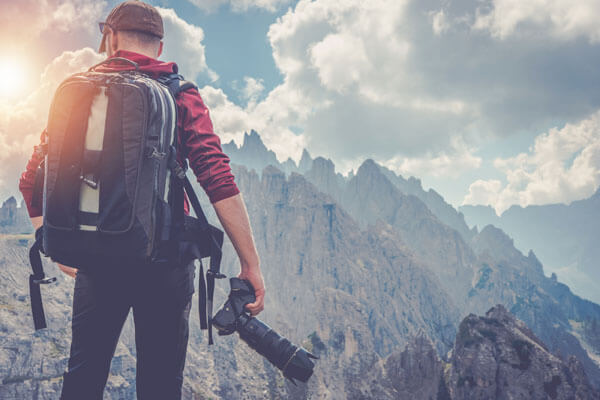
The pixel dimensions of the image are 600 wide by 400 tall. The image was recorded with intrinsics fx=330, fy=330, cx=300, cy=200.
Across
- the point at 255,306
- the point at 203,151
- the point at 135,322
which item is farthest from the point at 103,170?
the point at 255,306

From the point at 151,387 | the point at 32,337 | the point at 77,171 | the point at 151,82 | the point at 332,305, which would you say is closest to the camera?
the point at 77,171

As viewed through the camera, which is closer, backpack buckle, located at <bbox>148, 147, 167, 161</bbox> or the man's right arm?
backpack buckle, located at <bbox>148, 147, 167, 161</bbox>

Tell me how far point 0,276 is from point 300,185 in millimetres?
134475

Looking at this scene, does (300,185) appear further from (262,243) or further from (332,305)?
(332,305)

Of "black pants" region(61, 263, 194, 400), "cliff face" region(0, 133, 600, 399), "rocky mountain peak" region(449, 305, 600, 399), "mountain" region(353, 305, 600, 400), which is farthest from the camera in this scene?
"cliff face" region(0, 133, 600, 399)

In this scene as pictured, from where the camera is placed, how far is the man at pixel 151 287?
2.82 meters

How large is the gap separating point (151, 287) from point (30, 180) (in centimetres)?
184

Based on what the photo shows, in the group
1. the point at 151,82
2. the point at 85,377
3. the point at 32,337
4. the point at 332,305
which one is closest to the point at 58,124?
the point at 151,82

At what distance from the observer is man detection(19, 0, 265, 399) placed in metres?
2.82

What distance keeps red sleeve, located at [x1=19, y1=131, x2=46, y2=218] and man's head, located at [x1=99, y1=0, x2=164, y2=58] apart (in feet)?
4.20

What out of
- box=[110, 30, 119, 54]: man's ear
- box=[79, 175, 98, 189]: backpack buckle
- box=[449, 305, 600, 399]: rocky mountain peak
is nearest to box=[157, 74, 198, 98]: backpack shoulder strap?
box=[110, 30, 119, 54]: man's ear

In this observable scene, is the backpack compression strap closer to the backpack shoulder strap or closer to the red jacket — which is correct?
the red jacket

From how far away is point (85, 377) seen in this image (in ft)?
9.29

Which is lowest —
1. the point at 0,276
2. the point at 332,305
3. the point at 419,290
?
the point at 0,276
